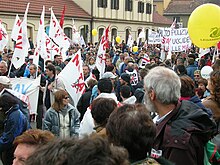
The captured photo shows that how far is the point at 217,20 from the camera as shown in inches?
332

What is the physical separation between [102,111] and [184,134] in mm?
1225

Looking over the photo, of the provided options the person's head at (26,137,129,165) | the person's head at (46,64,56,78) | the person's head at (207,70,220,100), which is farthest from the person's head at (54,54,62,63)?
the person's head at (26,137,129,165)

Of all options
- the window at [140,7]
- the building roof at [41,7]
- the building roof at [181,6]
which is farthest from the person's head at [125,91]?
the building roof at [181,6]

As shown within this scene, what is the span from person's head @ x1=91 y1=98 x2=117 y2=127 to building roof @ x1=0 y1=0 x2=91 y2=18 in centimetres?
2462

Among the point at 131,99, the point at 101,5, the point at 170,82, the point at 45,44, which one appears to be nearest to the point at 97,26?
the point at 101,5

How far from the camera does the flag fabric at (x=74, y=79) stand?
24.9 feet

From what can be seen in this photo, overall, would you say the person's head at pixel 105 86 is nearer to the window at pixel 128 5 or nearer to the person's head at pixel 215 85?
Result: the person's head at pixel 215 85

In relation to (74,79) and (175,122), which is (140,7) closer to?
(74,79)

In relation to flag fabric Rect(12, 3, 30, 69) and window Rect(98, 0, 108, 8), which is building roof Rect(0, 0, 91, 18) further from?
flag fabric Rect(12, 3, 30, 69)

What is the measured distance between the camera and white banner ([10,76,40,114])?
7.70 m

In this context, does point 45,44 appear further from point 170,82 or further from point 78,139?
point 78,139

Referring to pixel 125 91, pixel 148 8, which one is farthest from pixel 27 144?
pixel 148 8

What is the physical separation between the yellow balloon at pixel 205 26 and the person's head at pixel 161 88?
18.3ft

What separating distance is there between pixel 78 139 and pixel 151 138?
1033 mm
